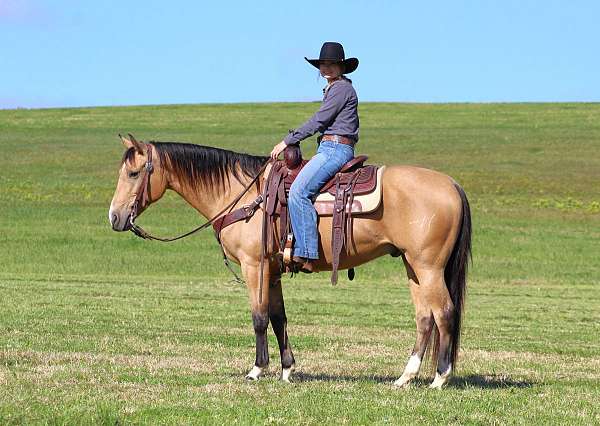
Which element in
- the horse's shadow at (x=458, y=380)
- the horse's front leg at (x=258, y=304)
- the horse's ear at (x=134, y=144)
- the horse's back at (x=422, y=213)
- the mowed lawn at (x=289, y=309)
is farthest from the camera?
the horse's ear at (x=134, y=144)

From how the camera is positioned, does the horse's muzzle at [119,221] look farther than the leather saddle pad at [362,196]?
Yes

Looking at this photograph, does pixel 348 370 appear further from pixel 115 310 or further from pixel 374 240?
pixel 115 310

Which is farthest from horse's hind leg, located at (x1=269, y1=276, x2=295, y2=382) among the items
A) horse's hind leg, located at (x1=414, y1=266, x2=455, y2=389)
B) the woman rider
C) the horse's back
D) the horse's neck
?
horse's hind leg, located at (x1=414, y1=266, x2=455, y2=389)

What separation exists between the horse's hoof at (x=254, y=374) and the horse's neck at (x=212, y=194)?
155 cm

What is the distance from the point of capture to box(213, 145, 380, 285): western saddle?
10156 mm

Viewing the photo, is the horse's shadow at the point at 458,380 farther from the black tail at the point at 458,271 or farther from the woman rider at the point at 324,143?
the woman rider at the point at 324,143

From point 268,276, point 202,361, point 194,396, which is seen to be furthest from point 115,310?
point 194,396

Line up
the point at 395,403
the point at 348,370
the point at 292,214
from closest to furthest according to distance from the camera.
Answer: the point at 395,403
the point at 292,214
the point at 348,370

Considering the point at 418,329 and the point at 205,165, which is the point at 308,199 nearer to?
the point at 205,165

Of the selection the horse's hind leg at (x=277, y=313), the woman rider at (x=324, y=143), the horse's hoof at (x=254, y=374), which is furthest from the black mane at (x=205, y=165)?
the horse's hoof at (x=254, y=374)

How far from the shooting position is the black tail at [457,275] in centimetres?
1021

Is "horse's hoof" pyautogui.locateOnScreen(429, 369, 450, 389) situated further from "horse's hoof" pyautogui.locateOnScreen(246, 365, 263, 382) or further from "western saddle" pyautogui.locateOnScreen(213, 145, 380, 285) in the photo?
"horse's hoof" pyautogui.locateOnScreen(246, 365, 263, 382)

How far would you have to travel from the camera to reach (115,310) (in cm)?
1766

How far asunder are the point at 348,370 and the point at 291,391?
2031 mm
